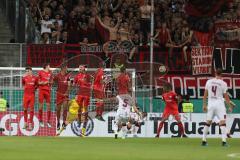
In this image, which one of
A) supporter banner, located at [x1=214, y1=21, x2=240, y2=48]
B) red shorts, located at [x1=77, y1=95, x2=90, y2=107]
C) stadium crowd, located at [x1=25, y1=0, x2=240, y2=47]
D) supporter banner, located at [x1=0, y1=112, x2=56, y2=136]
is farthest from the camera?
stadium crowd, located at [x1=25, y1=0, x2=240, y2=47]

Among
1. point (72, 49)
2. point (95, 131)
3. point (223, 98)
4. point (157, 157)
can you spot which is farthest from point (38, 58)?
point (157, 157)

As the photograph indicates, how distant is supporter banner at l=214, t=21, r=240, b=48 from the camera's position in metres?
29.7

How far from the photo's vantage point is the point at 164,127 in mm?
29047

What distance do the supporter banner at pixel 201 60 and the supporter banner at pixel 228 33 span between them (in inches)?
40.2

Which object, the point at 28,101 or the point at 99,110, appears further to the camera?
the point at 99,110

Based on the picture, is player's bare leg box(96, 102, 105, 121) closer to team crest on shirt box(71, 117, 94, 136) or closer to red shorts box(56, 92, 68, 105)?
team crest on shirt box(71, 117, 94, 136)

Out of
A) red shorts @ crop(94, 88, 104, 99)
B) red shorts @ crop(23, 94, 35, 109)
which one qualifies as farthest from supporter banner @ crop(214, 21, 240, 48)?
red shorts @ crop(23, 94, 35, 109)

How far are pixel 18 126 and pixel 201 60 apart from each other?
6.90 m

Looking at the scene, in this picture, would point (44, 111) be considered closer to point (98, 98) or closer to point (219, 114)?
point (98, 98)

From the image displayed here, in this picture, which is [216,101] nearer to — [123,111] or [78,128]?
[123,111]

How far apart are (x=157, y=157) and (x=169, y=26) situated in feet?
51.4

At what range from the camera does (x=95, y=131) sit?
93.7 feet

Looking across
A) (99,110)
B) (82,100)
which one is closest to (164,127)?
(99,110)

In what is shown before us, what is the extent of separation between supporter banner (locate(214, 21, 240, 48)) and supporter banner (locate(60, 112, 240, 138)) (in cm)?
278
